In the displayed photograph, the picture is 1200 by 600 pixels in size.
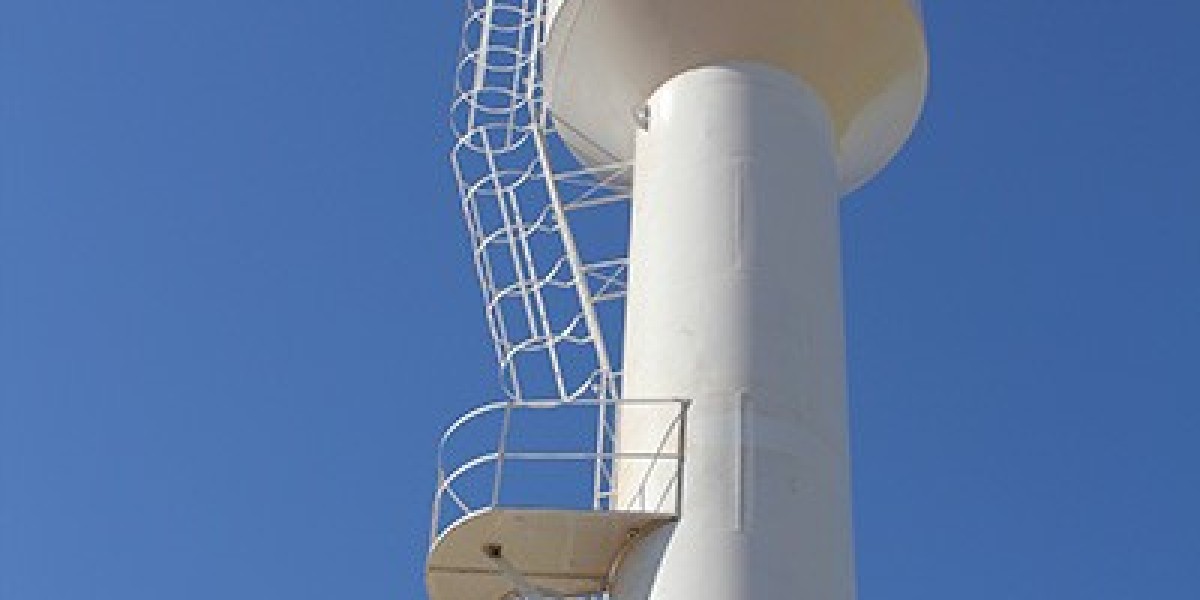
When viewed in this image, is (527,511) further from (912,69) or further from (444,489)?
(912,69)

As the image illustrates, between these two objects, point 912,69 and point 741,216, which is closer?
point 741,216

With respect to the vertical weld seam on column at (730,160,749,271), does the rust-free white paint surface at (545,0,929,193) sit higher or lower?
higher

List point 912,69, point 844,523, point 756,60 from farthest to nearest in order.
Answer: point 912,69, point 756,60, point 844,523

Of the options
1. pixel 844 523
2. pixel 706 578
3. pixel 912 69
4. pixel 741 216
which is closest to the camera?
pixel 706 578

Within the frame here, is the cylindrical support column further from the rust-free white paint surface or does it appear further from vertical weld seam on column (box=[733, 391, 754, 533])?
the rust-free white paint surface

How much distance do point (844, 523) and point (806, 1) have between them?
5.36m

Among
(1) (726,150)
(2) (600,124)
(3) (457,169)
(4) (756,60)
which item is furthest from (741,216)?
(3) (457,169)

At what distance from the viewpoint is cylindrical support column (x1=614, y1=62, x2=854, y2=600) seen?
14.1 meters

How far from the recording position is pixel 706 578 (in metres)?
13.8

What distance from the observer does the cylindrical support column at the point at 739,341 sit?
1411cm

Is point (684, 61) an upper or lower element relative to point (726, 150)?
upper

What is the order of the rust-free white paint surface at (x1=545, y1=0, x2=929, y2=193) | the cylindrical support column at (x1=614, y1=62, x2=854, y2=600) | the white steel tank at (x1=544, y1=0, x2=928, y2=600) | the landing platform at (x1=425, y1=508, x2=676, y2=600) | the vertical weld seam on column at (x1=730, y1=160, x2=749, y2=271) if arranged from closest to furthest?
1. the cylindrical support column at (x1=614, y1=62, x2=854, y2=600)
2. the white steel tank at (x1=544, y1=0, x2=928, y2=600)
3. the landing platform at (x1=425, y1=508, x2=676, y2=600)
4. the vertical weld seam on column at (x1=730, y1=160, x2=749, y2=271)
5. the rust-free white paint surface at (x1=545, y1=0, x2=929, y2=193)

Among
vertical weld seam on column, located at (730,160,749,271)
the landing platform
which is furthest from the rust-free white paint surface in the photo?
the landing platform

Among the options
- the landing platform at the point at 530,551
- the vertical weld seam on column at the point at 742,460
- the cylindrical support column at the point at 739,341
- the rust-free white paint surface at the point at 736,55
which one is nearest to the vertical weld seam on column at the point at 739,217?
the cylindrical support column at the point at 739,341
